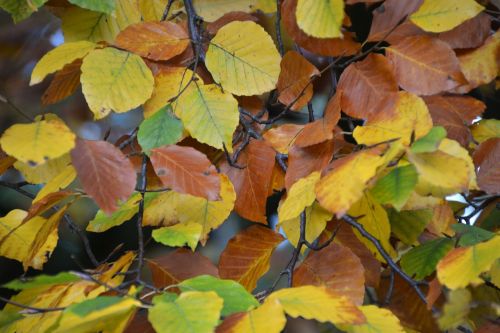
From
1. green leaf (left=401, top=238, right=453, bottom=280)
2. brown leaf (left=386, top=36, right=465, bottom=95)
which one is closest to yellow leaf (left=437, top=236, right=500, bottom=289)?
green leaf (left=401, top=238, right=453, bottom=280)

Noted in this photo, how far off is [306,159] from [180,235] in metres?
0.15

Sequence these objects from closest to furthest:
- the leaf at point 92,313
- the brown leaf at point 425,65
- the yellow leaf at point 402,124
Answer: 1. the leaf at point 92,313
2. the yellow leaf at point 402,124
3. the brown leaf at point 425,65

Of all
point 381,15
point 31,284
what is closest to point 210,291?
point 31,284

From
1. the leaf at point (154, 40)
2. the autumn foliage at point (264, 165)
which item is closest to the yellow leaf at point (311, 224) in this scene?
the autumn foliage at point (264, 165)

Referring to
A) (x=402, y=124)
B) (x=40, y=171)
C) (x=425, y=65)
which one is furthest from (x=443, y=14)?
(x=40, y=171)

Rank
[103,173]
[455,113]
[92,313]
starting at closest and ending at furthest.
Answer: [92,313], [103,173], [455,113]

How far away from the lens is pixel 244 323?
1.51 feet

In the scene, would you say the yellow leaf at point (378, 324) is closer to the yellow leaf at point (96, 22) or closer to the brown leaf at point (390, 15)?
the brown leaf at point (390, 15)

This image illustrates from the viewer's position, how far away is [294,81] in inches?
27.6

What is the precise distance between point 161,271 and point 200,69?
24 centimetres

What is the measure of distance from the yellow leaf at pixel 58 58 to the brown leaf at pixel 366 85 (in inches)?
10.7

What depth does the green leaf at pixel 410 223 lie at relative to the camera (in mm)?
671

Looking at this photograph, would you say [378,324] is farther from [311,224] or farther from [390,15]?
[390,15]

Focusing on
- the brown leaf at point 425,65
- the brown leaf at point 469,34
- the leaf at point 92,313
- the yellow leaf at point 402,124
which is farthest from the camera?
the brown leaf at point 469,34
